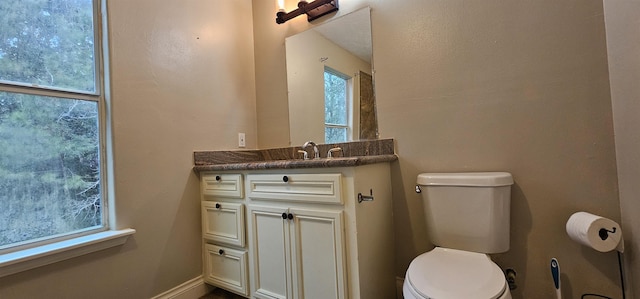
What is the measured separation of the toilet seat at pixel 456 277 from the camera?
922 millimetres

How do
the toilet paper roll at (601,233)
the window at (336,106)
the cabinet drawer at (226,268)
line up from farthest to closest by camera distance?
the window at (336,106) → the cabinet drawer at (226,268) → the toilet paper roll at (601,233)

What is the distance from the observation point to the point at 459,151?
4.83ft

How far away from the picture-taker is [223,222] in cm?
170

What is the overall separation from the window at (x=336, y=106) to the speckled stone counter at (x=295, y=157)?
78 mm

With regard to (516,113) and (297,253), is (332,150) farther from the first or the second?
(516,113)

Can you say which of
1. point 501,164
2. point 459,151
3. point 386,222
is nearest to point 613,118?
point 501,164

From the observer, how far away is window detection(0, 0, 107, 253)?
1210 millimetres

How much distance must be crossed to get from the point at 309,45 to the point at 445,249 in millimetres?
1593

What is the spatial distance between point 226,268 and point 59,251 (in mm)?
803

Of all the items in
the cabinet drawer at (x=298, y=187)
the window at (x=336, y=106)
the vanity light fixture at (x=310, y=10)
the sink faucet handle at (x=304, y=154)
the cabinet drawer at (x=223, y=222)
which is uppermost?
the vanity light fixture at (x=310, y=10)

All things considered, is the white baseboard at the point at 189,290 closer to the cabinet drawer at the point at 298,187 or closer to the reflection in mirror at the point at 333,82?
the cabinet drawer at the point at 298,187

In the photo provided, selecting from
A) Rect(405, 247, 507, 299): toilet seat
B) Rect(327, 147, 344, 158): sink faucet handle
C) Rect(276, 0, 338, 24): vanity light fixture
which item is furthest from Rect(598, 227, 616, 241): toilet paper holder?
Rect(276, 0, 338, 24): vanity light fixture

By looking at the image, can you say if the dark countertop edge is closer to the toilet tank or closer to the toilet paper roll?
the toilet tank

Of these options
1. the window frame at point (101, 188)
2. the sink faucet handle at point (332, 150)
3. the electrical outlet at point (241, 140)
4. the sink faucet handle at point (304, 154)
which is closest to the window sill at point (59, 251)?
the window frame at point (101, 188)
